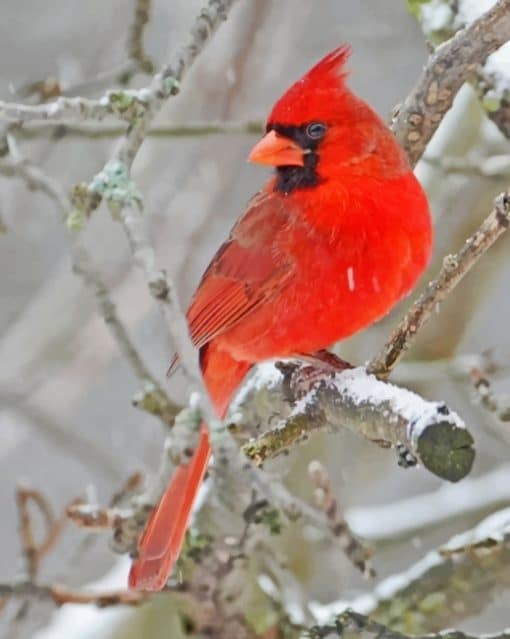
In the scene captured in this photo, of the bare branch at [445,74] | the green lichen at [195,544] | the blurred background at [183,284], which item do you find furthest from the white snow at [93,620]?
the bare branch at [445,74]

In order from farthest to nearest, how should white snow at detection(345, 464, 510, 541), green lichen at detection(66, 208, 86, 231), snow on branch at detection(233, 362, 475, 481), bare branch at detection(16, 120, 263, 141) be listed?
white snow at detection(345, 464, 510, 541) → bare branch at detection(16, 120, 263, 141) → green lichen at detection(66, 208, 86, 231) → snow on branch at detection(233, 362, 475, 481)

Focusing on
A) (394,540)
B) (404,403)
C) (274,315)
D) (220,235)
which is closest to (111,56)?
(220,235)

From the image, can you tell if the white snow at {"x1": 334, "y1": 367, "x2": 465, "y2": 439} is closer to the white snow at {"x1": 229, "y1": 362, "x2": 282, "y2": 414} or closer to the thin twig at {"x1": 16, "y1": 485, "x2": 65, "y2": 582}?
the white snow at {"x1": 229, "y1": 362, "x2": 282, "y2": 414}

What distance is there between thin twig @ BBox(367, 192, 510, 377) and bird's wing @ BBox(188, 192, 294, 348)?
0.49 meters

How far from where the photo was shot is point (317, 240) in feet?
7.48

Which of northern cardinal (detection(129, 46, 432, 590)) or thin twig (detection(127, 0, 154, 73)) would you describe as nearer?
northern cardinal (detection(129, 46, 432, 590))

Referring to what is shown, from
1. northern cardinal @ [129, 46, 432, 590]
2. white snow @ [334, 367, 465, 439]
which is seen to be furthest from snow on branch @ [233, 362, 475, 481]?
northern cardinal @ [129, 46, 432, 590]

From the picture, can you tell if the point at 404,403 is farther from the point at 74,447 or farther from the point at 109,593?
the point at 74,447

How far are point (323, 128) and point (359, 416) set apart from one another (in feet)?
2.64

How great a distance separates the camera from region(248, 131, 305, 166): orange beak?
7.37ft

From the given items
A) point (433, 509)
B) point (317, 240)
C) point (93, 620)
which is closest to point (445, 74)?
point (317, 240)

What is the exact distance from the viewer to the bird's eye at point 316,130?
231 cm

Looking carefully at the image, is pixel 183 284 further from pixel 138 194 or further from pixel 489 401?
pixel 138 194

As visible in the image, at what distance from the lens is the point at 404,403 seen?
1.52 meters
